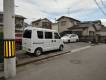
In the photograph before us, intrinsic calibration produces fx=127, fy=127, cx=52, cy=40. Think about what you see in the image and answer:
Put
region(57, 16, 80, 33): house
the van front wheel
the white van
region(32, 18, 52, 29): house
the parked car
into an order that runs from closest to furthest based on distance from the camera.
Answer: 1. the white van
2. the van front wheel
3. the parked car
4. region(57, 16, 80, 33): house
5. region(32, 18, 52, 29): house

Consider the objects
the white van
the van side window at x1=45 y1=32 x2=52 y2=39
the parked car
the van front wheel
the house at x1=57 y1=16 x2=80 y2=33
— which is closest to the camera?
the white van

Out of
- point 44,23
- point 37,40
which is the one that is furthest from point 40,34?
point 44,23

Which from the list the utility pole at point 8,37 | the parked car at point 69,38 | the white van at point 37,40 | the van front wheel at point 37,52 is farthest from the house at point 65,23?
the utility pole at point 8,37

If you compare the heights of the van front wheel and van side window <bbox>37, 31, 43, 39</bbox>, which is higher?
van side window <bbox>37, 31, 43, 39</bbox>

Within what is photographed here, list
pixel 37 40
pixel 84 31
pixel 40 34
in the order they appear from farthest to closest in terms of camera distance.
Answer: pixel 84 31, pixel 40 34, pixel 37 40

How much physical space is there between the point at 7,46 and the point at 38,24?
35.7 meters

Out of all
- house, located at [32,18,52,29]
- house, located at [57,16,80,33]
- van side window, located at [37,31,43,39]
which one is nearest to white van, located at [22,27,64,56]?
van side window, located at [37,31,43,39]

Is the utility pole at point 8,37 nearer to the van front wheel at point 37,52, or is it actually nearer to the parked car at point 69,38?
the van front wheel at point 37,52

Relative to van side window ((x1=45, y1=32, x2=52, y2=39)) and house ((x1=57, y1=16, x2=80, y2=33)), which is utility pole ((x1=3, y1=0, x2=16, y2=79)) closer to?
van side window ((x1=45, y1=32, x2=52, y2=39))

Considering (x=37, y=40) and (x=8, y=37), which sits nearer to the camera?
(x=8, y=37)

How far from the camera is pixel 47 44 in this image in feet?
36.8

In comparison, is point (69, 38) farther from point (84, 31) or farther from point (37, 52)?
point (37, 52)

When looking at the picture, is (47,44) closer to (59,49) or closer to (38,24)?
(59,49)

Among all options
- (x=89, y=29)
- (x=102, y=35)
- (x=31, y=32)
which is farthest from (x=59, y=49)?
(x=102, y=35)
